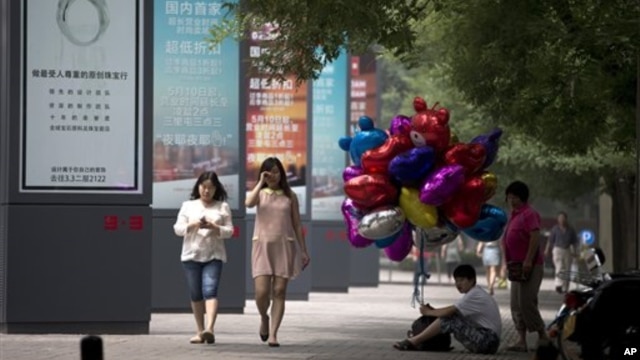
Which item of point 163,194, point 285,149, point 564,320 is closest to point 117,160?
point 163,194

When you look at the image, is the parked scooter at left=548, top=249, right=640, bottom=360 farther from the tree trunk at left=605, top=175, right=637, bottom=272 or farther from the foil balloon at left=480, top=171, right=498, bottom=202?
the tree trunk at left=605, top=175, right=637, bottom=272

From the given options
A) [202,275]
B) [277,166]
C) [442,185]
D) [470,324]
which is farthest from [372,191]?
[202,275]

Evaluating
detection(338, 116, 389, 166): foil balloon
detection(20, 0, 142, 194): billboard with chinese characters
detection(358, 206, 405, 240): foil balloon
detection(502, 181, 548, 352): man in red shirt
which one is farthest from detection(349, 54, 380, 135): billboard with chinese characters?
detection(358, 206, 405, 240): foil balloon

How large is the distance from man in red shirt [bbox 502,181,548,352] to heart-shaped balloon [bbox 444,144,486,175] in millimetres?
1038

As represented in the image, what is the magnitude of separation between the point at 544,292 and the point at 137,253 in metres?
20.8

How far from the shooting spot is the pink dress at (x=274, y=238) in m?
16.2

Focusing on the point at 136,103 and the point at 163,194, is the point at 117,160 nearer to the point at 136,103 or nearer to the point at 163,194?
the point at 136,103

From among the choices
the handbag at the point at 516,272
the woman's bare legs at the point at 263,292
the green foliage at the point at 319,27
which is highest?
the green foliage at the point at 319,27

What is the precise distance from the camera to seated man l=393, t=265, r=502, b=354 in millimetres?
15883

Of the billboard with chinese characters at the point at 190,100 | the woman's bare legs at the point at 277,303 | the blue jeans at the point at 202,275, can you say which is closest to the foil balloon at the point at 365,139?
the woman's bare legs at the point at 277,303

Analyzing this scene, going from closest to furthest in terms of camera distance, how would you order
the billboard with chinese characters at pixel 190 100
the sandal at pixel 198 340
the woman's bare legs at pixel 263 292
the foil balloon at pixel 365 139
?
1. the foil balloon at pixel 365 139
2. the woman's bare legs at pixel 263 292
3. the sandal at pixel 198 340
4. the billboard with chinese characters at pixel 190 100

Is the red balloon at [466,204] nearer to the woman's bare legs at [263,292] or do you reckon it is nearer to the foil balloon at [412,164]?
the foil balloon at [412,164]

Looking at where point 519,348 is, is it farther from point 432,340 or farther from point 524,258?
point 432,340

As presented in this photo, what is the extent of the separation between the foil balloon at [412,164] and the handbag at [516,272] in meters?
1.59
